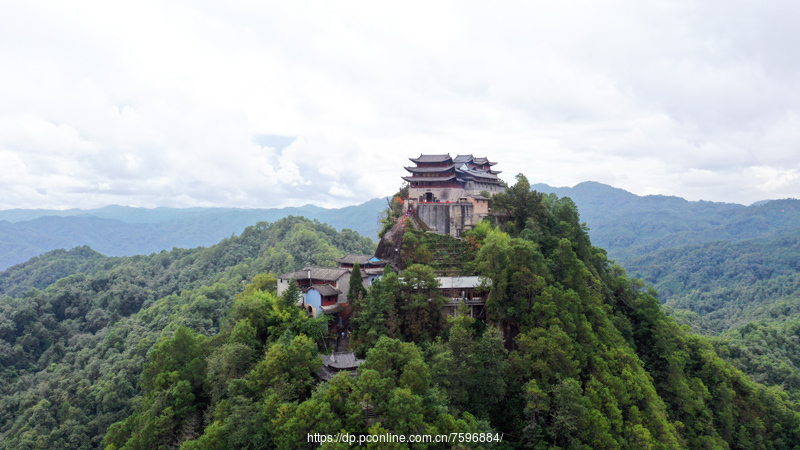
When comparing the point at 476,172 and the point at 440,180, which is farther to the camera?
the point at 476,172

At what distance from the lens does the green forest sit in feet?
78.0

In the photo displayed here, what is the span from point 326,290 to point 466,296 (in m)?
10.9

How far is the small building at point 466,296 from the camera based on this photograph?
107 feet

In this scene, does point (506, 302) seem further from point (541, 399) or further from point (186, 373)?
point (186, 373)

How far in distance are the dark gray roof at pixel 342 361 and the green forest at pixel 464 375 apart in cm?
131

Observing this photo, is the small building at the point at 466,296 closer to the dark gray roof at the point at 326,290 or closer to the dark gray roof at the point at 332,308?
the dark gray roof at the point at 332,308

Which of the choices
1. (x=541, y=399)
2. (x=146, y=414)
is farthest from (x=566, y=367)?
(x=146, y=414)

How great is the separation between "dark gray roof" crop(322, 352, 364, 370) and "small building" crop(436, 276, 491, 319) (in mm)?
8318

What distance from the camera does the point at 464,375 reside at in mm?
26094

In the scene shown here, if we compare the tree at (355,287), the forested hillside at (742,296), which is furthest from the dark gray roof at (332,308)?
the forested hillside at (742,296)

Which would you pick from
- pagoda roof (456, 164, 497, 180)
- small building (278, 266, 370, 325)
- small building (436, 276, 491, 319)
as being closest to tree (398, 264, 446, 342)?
small building (436, 276, 491, 319)

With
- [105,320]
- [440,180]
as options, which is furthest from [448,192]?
[105,320]

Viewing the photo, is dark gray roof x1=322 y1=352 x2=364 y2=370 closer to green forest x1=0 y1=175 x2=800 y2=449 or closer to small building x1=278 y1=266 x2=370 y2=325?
green forest x1=0 y1=175 x2=800 y2=449

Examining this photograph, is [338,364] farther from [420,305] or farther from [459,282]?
[459,282]
